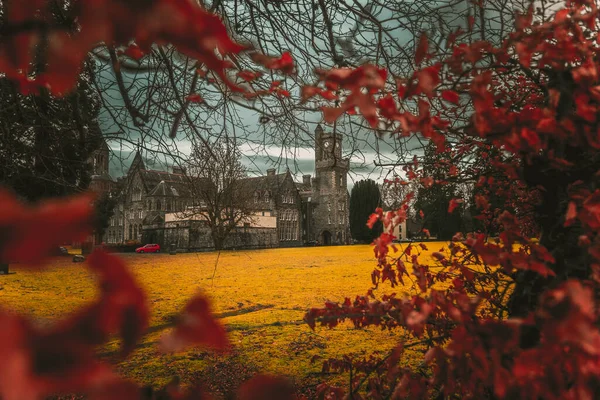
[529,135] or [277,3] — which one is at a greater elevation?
[277,3]

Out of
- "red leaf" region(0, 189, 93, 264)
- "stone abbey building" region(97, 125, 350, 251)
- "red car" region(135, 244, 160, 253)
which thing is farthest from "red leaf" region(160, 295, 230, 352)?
"red car" region(135, 244, 160, 253)

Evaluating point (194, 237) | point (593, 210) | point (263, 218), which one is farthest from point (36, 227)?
point (263, 218)

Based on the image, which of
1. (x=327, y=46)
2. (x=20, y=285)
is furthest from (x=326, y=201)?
(x=327, y=46)

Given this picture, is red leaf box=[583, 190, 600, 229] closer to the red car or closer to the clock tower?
the red car

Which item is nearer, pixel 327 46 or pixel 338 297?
pixel 327 46

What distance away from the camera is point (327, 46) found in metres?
4.68

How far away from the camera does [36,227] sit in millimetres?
453

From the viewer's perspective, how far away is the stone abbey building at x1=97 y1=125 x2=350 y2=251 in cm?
3600

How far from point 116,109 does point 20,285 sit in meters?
7.44

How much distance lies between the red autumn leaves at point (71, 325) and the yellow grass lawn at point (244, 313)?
0.05 m

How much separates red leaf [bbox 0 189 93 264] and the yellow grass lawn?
0.05 meters

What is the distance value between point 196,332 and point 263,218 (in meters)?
42.2

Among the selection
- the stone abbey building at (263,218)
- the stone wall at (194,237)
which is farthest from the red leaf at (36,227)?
the stone abbey building at (263,218)

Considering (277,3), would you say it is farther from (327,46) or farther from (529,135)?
(529,135)
